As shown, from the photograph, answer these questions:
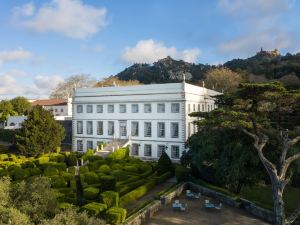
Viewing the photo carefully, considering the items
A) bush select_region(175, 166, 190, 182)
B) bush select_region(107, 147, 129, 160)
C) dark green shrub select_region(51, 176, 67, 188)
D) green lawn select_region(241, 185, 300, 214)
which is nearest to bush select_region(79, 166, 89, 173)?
dark green shrub select_region(51, 176, 67, 188)

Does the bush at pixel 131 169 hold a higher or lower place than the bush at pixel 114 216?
higher

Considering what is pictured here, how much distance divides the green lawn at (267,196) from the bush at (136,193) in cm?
780

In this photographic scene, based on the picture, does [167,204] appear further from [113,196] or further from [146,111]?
[146,111]

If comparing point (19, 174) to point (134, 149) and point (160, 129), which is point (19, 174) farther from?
point (160, 129)

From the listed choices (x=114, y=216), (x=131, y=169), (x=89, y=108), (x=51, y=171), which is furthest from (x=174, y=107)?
(x=114, y=216)

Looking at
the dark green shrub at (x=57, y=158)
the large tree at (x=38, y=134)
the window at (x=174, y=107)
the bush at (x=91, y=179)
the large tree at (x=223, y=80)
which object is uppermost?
the large tree at (x=223, y=80)

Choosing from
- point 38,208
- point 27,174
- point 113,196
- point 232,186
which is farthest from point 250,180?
point 27,174

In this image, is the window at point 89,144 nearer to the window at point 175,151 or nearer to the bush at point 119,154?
the bush at point 119,154

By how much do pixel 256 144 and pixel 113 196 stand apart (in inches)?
380

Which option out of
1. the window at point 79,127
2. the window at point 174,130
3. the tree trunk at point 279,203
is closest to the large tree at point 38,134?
the window at point 79,127

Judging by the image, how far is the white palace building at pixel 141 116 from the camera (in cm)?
4091

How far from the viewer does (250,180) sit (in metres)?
25.7

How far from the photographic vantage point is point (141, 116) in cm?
4328

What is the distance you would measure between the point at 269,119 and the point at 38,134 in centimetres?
2913
